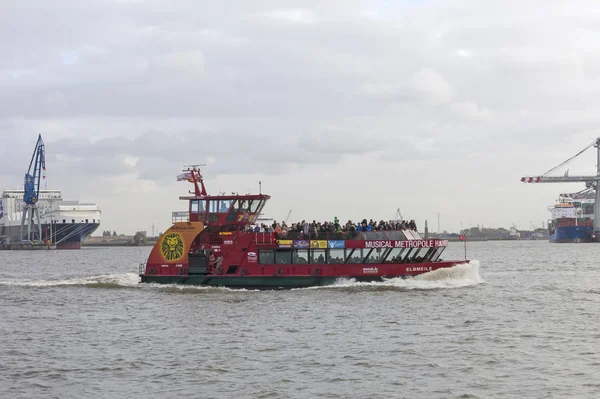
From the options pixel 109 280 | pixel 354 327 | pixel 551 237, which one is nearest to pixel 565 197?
pixel 551 237

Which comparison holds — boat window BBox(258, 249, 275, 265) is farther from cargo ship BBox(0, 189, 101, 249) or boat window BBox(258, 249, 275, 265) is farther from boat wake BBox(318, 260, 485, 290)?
cargo ship BBox(0, 189, 101, 249)

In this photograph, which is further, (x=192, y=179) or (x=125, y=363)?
(x=192, y=179)

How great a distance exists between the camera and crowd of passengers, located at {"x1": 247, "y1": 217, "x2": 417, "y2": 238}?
3997 centimetres

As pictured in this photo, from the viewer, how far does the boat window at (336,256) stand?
3972 cm

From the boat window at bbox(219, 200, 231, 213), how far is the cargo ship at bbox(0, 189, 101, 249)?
395 ft

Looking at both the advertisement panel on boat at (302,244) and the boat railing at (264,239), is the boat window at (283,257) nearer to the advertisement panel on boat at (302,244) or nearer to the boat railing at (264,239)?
the advertisement panel on boat at (302,244)

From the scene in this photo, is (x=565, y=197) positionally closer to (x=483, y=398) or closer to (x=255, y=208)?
(x=255, y=208)

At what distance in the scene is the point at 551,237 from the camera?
192 m

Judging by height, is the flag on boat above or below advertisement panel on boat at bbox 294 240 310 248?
above

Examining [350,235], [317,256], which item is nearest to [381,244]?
[350,235]

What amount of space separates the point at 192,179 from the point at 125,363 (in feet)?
69.8

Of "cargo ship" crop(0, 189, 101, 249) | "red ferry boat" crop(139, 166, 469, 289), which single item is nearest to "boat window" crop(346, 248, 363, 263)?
"red ferry boat" crop(139, 166, 469, 289)

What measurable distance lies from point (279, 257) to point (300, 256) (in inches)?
40.4

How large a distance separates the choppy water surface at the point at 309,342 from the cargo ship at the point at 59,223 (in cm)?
12155
